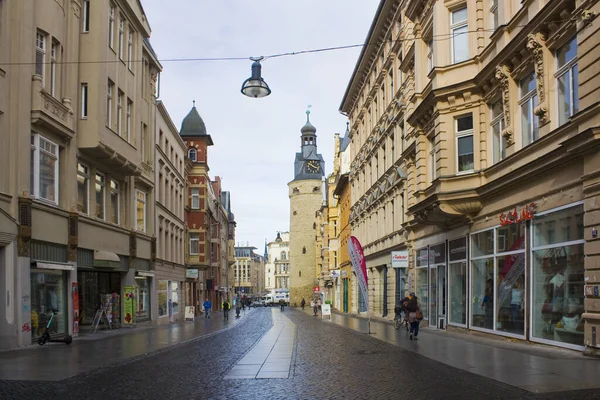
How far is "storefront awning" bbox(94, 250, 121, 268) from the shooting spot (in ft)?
93.6

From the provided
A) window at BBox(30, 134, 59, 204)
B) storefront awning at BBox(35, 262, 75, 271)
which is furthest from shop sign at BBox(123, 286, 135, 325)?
window at BBox(30, 134, 59, 204)

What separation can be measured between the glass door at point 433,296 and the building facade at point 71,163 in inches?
534

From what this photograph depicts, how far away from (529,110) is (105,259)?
1818cm

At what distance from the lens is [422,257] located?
30.4 metres

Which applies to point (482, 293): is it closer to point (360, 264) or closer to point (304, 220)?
point (360, 264)

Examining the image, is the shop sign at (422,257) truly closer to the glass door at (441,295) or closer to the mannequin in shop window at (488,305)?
the glass door at (441,295)

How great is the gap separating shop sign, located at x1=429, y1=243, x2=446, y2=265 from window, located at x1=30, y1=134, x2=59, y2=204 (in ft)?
47.5

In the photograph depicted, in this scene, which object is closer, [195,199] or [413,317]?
[413,317]

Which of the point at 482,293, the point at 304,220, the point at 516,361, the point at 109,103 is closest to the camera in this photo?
the point at 516,361

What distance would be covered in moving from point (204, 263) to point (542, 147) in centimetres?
4956

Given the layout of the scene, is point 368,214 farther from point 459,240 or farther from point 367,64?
point 459,240

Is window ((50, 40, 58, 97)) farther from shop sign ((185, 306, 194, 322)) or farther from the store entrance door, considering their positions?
shop sign ((185, 306, 194, 322))

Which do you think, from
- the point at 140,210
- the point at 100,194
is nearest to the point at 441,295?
the point at 100,194

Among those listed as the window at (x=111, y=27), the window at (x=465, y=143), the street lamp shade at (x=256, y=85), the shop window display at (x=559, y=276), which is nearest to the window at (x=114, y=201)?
the window at (x=111, y=27)
